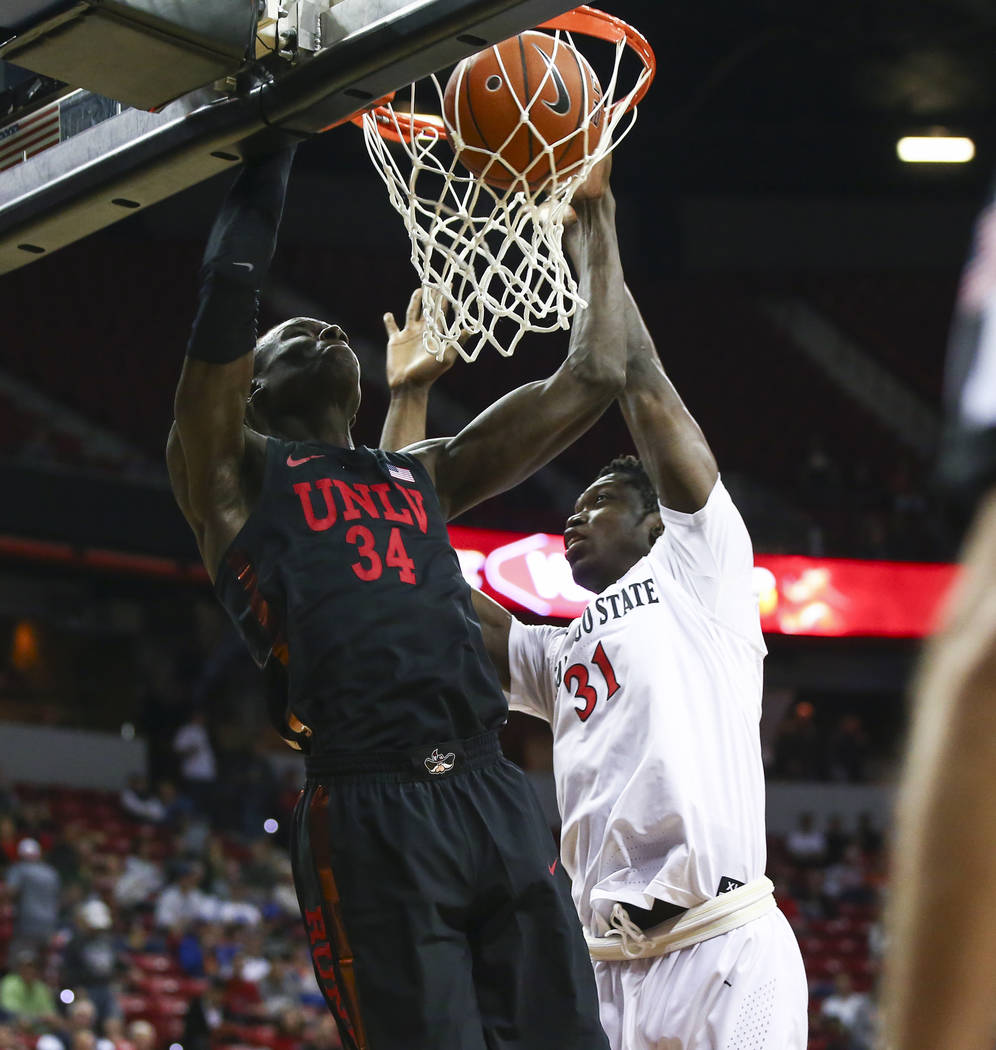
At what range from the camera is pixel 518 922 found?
2734 millimetres

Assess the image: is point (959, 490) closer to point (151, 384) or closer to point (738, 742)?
point (738, 742)

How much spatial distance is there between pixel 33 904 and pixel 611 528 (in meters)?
8.02

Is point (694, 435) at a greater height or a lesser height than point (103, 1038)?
greater

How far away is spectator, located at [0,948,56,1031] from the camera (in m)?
9.55

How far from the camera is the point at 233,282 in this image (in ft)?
9.27

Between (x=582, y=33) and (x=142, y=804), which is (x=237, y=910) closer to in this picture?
(x=142, y=804)

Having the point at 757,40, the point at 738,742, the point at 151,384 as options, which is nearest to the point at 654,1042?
the point at 738,742

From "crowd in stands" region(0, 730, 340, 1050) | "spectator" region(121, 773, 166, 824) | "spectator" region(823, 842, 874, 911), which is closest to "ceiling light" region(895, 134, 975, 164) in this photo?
"spectator" region(823, 842, 874, 911)

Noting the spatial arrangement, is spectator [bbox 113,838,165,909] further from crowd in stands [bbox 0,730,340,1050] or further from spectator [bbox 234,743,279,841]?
spectator [bbox 234,743,279,841]

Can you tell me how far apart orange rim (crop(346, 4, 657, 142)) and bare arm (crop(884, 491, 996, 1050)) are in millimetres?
2729

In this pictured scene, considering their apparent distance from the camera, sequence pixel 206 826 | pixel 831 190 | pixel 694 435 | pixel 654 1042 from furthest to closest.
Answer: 1. pixel 831 190
2. pixel 206 826
3. pixel 694 435
4. pixel 654 1042

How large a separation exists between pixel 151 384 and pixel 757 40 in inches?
289

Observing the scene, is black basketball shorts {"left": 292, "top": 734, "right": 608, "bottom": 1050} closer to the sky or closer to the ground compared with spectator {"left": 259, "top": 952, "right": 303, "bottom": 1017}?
closer to the sky

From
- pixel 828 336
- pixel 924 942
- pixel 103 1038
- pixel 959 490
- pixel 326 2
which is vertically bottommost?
pixel 103 1038
